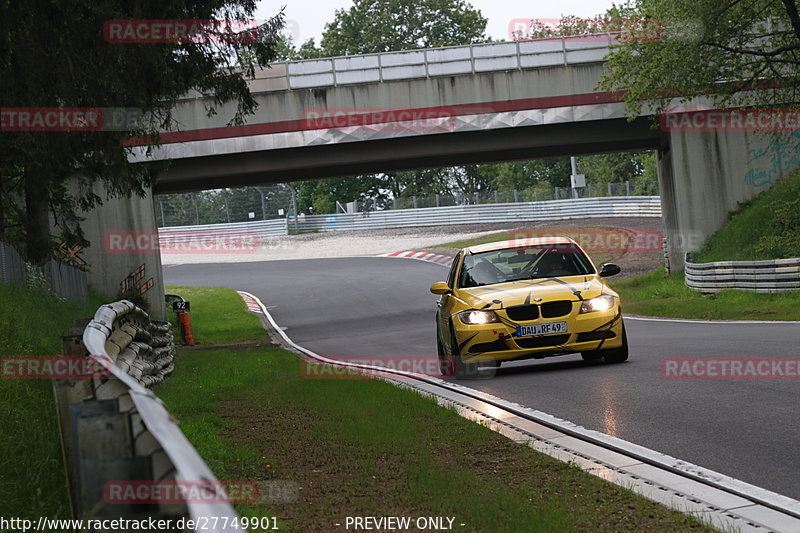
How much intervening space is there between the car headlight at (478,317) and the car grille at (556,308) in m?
0.58

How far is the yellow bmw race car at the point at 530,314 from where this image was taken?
41.1 feet

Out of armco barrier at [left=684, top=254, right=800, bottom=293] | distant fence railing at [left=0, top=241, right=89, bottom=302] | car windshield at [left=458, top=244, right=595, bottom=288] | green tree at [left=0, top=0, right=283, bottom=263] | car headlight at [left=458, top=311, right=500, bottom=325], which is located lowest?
armco barrier at [left=684, top=254, right=800, bottom=293]

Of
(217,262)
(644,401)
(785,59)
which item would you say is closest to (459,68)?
(785,59)

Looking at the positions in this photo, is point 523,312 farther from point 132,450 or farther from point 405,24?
point 405,24

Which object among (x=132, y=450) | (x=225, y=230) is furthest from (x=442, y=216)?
(x=132, y=450)

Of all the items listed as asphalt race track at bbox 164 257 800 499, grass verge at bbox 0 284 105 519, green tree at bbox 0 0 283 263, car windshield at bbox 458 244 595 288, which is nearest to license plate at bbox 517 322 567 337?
asphalt race track at bbox 164 257 800 499

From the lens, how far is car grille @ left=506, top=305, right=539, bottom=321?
12.6m

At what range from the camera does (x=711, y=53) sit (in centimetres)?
2755

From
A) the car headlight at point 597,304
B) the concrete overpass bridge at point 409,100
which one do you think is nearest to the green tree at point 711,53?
the concrete overpass bridge at point 409,100

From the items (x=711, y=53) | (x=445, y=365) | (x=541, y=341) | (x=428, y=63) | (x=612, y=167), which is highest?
(x=428, y=63)

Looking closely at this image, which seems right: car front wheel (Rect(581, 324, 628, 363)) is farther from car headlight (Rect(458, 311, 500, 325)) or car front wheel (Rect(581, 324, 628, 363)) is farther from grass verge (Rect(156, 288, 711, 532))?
grass verge (Rect(156, 288, 711, 532))

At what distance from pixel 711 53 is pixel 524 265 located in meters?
16.3

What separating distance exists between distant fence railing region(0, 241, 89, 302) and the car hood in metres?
6.67

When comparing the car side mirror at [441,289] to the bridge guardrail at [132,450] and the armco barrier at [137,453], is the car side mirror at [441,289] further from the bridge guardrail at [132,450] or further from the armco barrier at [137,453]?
the armco barrier at [137,453]
